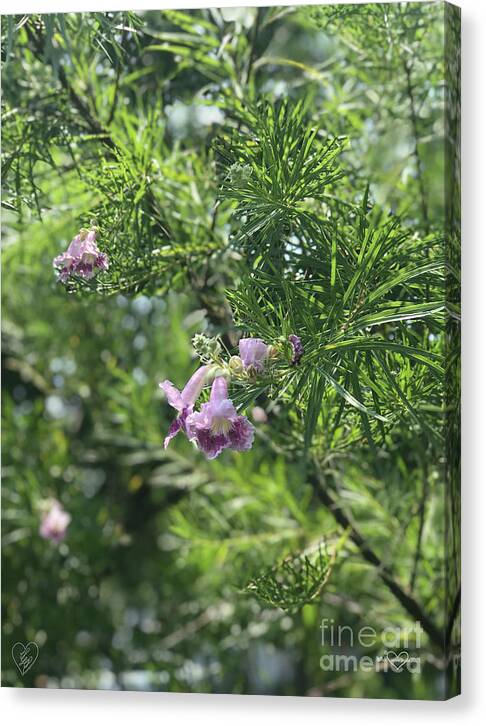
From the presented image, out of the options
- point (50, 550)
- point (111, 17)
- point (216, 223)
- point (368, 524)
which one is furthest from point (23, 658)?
point (111, 17)

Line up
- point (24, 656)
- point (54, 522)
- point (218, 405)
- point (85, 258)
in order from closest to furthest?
point (218, 405)
point (85, 258)
point (24, 656)
point (54, 522)

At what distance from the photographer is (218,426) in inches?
35.6

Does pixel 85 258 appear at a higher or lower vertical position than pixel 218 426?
higher

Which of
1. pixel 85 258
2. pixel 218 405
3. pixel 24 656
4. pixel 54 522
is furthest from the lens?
pixel 54 522

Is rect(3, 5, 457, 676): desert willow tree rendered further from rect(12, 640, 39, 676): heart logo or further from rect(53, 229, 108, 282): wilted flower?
rect(12, 640, 39, 676): heart logo

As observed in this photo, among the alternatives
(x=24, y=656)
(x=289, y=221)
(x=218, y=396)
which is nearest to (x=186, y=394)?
(x=218, y=396)

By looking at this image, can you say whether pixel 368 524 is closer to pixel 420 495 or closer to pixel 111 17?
pixel 420 495

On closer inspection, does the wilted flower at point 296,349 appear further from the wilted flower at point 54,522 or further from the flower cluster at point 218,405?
the wilted flower at point 54,522

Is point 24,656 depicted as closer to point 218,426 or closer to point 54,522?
point 54,522

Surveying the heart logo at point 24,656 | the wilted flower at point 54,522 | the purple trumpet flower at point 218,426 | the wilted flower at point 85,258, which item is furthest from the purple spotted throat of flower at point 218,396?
the wilted flower at point 54,522

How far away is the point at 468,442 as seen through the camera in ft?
3.48

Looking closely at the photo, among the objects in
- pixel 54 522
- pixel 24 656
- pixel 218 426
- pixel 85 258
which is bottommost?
pixel 24 656

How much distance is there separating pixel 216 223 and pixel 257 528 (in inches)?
19.6

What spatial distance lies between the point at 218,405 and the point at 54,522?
75cm
